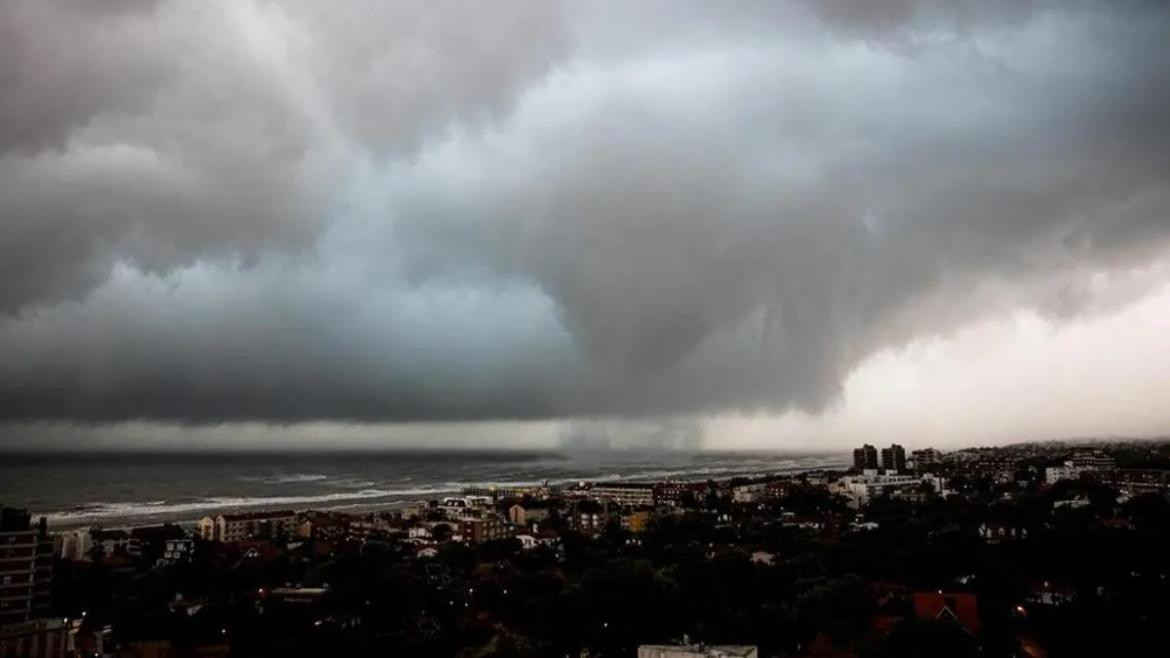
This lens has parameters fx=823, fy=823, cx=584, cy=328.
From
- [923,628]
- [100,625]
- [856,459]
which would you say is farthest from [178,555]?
[856,459]

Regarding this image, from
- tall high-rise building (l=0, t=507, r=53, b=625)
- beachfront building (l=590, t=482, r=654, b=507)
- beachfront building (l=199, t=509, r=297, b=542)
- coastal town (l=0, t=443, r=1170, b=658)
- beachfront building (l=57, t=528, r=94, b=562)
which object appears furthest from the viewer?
beachfront building (l=590, t=482, r=654, b=507)

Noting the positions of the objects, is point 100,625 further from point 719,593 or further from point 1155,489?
point 1155,489

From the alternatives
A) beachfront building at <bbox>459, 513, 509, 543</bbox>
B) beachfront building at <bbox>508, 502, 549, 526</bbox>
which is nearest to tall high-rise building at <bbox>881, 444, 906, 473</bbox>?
beachfront building at <bbox>508, 502, 549, 526</bbox>

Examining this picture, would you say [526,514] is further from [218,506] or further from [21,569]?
[21,569]

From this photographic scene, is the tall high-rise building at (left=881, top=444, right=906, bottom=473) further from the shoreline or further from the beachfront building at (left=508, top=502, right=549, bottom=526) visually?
the beachfront building at (left=508, top=502, right=549, bottom=526)

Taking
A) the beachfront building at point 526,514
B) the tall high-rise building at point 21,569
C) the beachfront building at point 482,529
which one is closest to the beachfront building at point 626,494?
the beachfront building at point 526,514

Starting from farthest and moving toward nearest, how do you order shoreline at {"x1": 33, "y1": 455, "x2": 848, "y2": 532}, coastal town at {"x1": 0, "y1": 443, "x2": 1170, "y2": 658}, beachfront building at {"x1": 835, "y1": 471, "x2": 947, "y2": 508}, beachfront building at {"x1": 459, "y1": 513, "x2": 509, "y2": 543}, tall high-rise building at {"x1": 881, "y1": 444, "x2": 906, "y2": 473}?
1. tall high-rise building at {"x1": 881, "y1": 444, "x2": 906, "y2": 473}
2. beachfront building at {"x1": 835, "y1": 471, "x2": 947, "y2": 508}
3. shoreline at {"x1": 33, "y1": 455, "x2": 848, "y2": 532}
4. beachfront building at {"x1": 459, "y1": 513, "x2": 509, "y2": 543}
5. coastal town at {"x1": 0, "y1": 443, "x2": 1170, "y2": 658}

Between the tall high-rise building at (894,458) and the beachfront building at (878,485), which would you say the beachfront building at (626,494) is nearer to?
the beachfront building at (878,485)
